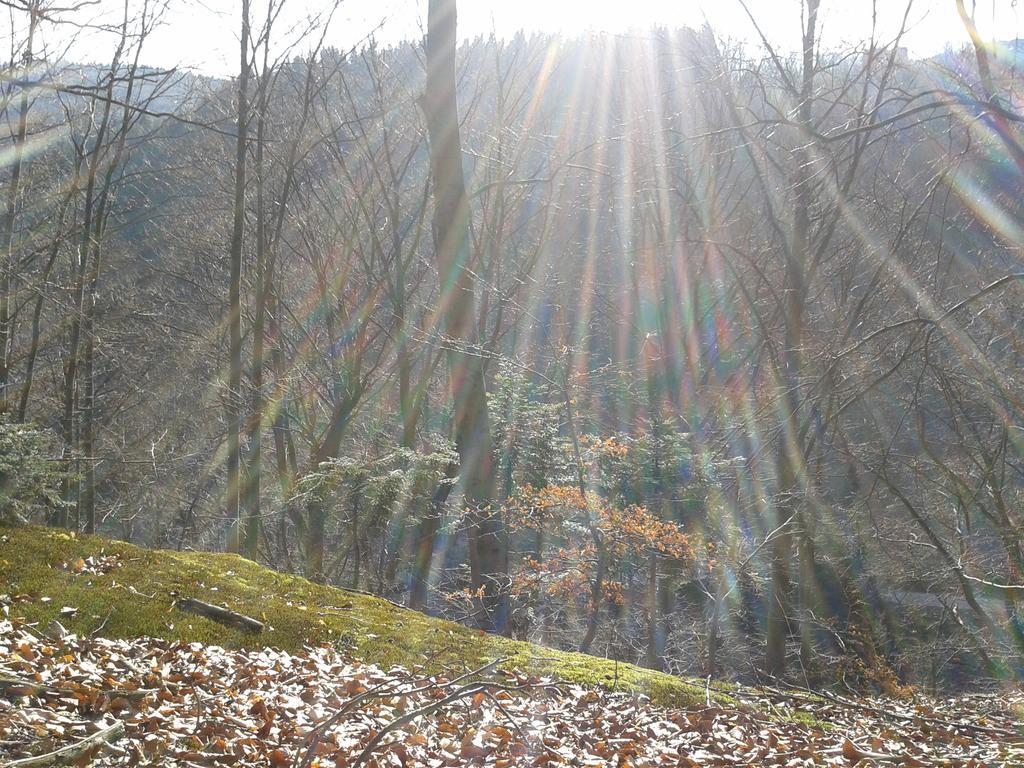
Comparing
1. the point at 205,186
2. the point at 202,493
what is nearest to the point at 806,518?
the point at 202,493

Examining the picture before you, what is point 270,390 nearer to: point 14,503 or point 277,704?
point 14,503

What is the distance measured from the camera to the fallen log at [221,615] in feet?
17.1

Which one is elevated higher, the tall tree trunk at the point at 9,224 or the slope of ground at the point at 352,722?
the tall tree trunk at the point at 9,224

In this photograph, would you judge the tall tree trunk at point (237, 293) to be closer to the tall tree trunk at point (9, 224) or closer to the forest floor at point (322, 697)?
the tall tree trunk at point (9, 224)

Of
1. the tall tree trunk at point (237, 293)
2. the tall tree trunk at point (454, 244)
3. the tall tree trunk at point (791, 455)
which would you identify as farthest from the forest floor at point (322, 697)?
the tall tree trunk at point (237, 293)

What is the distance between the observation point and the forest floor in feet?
11.4

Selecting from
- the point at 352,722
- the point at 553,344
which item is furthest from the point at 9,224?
the point at 352,722

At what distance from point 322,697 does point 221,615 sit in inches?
52.0

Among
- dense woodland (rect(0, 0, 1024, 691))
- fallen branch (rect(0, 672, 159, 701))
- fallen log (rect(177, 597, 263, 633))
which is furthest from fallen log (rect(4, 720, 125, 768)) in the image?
dense woodland (rect(0, 0, 1024, 691))

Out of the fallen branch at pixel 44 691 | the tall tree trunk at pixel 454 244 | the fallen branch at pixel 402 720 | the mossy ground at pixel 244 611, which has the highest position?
the tall tree trunk at pixel 454 244

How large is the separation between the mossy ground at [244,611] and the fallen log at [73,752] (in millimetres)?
1608

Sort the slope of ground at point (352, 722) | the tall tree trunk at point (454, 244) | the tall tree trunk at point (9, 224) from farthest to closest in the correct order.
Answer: the tall tree trunk at point (9, 224) → the tall tree trunk at point (454, 244) → the slope of ground at point (352, 722)

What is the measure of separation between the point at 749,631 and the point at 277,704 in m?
14.5

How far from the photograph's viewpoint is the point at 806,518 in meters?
10.7
